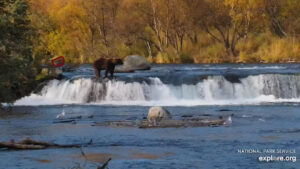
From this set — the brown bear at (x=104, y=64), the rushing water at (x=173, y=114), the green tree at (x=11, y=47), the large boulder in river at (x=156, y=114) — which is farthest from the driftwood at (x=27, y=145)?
the brown bear at (x=104, y=64)

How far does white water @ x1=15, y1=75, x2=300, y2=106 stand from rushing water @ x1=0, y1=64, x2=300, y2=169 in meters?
0.05

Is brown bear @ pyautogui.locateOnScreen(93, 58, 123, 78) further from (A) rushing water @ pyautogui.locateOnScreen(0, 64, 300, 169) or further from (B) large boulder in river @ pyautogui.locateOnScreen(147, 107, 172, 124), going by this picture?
(B) large boulder in river @ pyautogui.locateOnScreen(147, 107, 172, 124)

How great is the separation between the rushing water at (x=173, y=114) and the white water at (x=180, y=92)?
0.18 feet

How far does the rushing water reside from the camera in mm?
20688

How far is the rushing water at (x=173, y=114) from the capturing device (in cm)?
2069

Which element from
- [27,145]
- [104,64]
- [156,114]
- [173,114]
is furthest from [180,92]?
[27,145]

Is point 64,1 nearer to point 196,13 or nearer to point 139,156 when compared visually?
point 196,13

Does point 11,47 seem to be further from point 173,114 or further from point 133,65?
point 133,65

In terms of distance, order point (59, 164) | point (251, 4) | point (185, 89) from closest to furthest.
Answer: point (59, 164)
point (185, 89)
point (251, 4)

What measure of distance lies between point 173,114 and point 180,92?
9.63m

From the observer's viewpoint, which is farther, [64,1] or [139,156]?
[64,1]

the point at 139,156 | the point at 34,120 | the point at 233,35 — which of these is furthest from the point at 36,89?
the point at 233,35

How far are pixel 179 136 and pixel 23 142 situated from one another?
18.4 ft

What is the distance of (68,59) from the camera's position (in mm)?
83125
